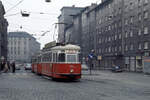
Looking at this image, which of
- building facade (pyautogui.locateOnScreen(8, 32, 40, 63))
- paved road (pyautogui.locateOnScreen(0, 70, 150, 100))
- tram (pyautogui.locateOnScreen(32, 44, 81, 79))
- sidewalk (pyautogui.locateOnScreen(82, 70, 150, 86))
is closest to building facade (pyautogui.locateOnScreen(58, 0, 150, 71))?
sidewalk (pyautogui.locateOnScreen(82, 70, 150, 86))

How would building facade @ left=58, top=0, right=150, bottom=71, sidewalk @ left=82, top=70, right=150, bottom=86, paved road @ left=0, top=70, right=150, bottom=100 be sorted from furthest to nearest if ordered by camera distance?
building facade @ left=58, top=0, right=150, bottom=71 < sidewalk @ left=82, top=70, right=150, bottom=86 < paved road @ left=0, top=70, right=150, bottom=100

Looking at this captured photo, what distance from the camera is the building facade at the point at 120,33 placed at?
5334 cm

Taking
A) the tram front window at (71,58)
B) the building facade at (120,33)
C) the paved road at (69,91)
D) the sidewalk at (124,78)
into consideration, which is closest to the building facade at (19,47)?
the building facade at (120,33)

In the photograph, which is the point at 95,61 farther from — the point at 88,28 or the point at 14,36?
the point at 14,36

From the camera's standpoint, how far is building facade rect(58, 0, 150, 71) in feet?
175

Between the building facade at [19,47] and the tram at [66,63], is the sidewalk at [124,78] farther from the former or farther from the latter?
the building facade at [19,47]

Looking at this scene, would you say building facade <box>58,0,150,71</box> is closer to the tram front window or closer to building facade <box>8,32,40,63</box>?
the tram front window

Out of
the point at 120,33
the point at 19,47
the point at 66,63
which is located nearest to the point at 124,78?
the point at 66,63

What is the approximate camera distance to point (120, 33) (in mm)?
62844

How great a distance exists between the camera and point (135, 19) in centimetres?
5562

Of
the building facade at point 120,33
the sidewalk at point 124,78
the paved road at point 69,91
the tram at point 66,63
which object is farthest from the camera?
the building facade at point 120,33

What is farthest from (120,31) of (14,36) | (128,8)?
(14,36)

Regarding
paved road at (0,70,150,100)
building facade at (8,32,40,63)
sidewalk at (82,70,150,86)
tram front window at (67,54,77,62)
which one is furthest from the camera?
building facade at (8,32,40,63)

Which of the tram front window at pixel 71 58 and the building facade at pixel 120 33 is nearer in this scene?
the tram front window at pixel 71 58
